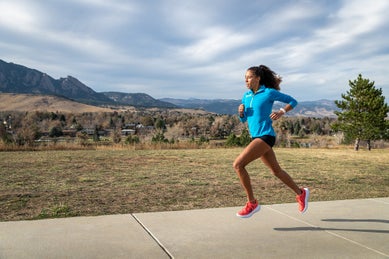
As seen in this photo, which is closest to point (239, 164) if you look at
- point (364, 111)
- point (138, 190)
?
point (138, 190)

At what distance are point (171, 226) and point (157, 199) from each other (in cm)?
188

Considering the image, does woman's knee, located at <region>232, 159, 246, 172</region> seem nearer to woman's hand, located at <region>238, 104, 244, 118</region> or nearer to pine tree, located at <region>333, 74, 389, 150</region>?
woman's hand, located at <region>238, 104, 244, 118</region>

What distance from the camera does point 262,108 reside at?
439 centimetres

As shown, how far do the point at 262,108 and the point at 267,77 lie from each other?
56cm

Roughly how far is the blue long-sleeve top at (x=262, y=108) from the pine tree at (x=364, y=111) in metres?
25.1

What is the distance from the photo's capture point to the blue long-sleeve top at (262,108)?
4.38 metres

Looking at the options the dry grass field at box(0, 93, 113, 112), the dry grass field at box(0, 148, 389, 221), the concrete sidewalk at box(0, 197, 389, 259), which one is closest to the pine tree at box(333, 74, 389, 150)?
the dry grass field at box(0, 148, 389, 221)

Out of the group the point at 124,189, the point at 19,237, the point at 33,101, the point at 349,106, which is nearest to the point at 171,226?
the point at 19,237

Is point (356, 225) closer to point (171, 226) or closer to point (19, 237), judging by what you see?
point (171, 226)

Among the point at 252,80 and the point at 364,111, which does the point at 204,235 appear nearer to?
the point at 252,80

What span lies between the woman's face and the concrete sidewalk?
1711 mm

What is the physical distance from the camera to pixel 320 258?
3236 millimetres

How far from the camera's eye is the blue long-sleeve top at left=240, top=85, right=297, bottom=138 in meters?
4.38

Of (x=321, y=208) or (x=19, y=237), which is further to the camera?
(x=321, y=208)
